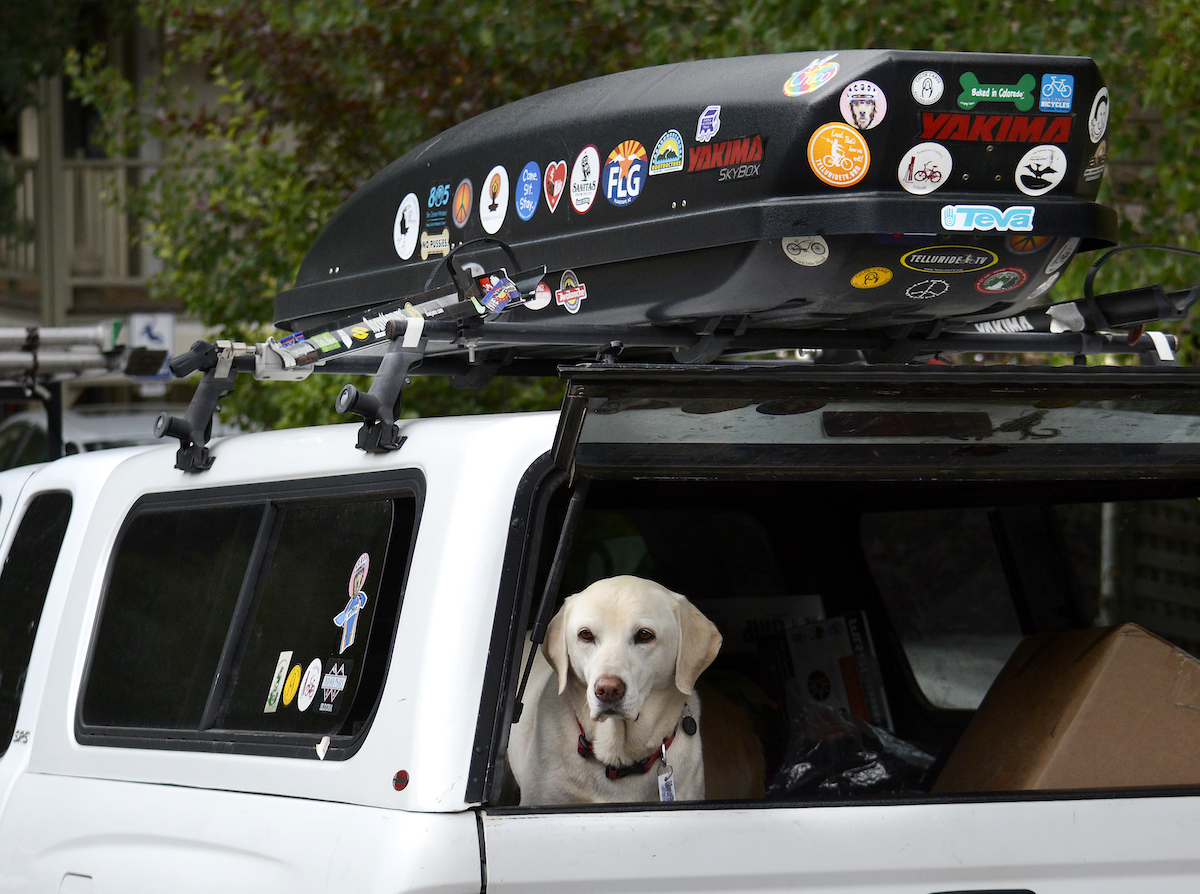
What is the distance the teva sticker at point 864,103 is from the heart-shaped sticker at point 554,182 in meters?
0.78

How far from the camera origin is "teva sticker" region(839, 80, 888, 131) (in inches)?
101

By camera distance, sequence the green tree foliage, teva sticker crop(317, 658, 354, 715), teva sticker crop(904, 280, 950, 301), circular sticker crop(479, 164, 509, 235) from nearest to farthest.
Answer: teva sticker crop(317, 658, 354, 715) → teva sticker crop(904, 280, 950, 301) → circular sticker crop(479, 164, 509, 235) → the green tree foliage

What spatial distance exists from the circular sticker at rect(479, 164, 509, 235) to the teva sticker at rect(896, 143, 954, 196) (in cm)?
108

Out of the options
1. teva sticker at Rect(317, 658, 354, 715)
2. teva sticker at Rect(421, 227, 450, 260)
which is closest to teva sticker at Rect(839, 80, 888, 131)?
teva sticker at Rect(421, 227, 450, 260)

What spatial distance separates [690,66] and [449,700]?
163 cm

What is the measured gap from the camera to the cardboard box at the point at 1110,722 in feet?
8.29

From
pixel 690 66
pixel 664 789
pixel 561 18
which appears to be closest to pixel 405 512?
pixel 664 789

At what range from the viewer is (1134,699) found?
8.54ft

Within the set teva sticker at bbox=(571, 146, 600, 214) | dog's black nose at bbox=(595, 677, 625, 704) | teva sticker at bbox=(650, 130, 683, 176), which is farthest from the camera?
teva sticker at bbox=(571, 146, 600, 214)

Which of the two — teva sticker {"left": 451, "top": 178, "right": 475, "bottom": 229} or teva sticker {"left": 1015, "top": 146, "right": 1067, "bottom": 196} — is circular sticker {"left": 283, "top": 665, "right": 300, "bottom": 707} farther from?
teva sticker {"left": 1015, "top": 146, "right": 1067, "bottom": 196}

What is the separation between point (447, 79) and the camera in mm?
7766

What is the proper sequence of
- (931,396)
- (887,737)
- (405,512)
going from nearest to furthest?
(931,396)
(405,512)
(887,737)

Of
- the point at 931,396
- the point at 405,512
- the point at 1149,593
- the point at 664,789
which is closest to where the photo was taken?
the point at 931,396

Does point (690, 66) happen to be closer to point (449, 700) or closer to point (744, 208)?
point (744, 208)
